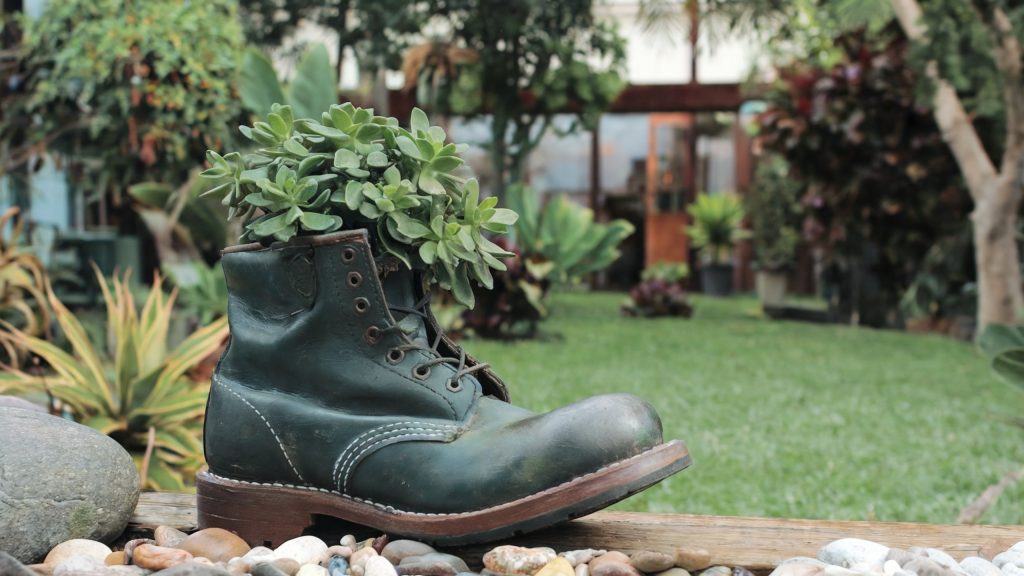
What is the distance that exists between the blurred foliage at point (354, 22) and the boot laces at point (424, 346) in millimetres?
6867

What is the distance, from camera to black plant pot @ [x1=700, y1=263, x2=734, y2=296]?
13305 millimetres

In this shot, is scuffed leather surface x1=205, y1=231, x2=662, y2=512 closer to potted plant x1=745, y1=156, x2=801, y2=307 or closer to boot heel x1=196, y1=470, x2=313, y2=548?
boot heel x1=196, y1=470, x2=313, y2=548

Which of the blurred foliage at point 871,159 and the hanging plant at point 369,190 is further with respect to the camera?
the blurred foliage at point 871,159

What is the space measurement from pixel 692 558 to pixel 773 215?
11395 millimetres

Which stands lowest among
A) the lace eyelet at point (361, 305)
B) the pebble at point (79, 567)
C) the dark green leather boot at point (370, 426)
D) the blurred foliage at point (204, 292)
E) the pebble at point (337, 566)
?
the blurred foliage at point (204, 292)

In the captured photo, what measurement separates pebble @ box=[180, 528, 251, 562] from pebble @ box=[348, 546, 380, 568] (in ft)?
0.47

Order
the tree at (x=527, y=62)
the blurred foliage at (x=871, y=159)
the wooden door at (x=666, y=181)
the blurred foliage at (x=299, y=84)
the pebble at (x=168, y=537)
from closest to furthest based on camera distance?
the pebble at (x=168, y=537)
the blurred foliage at (x=299, y=84)
the blurred foliage at (x=871, y=159)
the tree at (x=527, y=62)
the wooden door at (x=666, y=181)

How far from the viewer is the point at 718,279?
1330 cm

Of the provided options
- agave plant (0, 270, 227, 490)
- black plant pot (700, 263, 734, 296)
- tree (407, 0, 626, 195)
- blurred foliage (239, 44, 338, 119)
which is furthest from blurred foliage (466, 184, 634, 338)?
black plant pot (700, 263, 734, 296)

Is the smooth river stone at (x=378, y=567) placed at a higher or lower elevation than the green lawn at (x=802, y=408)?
higher

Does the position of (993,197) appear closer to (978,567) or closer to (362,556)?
(978,567)

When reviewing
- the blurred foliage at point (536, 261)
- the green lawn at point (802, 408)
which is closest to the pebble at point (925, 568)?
the green lawn at point (802, 408)

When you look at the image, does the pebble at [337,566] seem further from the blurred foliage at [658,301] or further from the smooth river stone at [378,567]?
the blurred foliage at [658,301]

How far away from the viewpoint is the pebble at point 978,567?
1.07m
